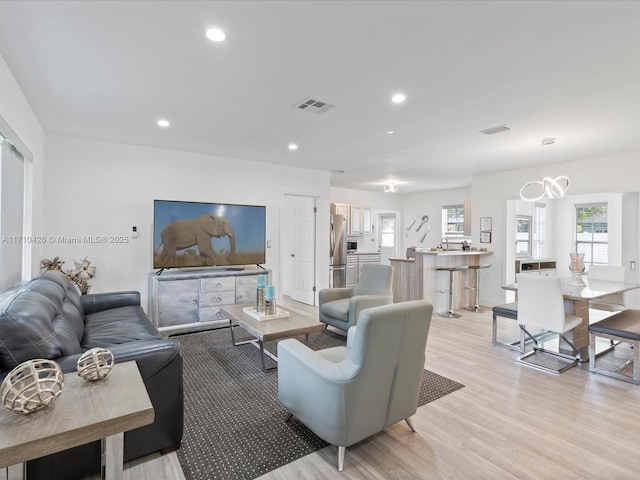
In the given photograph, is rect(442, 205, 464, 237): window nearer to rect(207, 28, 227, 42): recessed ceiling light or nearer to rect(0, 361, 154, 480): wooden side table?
rect(207, 28, 227, 42): recessed ceiling light

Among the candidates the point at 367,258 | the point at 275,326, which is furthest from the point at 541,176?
the point at 275,326

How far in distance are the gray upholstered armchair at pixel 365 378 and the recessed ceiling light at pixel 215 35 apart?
187 centimetres

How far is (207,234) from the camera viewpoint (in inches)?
190

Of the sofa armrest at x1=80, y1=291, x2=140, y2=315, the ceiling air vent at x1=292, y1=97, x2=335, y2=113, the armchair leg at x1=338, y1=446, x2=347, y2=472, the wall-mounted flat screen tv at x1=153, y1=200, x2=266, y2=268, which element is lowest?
the armchair leg at x1=338, y1=446, x2=347, y2=472

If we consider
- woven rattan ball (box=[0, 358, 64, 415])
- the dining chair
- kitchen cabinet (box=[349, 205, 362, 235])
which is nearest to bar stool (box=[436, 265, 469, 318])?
the dining chair

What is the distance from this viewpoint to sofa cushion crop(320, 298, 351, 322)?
Answer: 155 inches

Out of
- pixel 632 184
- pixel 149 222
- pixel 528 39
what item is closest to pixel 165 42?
pixel 528 39

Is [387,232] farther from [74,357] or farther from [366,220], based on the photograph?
[74,357]

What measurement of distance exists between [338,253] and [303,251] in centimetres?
98

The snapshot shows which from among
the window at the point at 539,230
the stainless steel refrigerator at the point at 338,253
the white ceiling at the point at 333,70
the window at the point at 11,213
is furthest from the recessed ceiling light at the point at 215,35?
the window at the point at 539,230

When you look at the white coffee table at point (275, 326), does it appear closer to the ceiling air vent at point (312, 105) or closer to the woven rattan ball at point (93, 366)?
the woven rattan ball at point (93, 366)

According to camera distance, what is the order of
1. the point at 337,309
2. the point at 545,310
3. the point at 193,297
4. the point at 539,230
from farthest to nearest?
the point at 539,230, the point at 193,297, the point at 337,309, the point at 545,310

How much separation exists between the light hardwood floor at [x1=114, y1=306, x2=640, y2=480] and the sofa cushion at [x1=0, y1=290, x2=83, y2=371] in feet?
3.03

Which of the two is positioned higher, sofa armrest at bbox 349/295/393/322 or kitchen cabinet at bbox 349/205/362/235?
kitchen cabinet at bbox 349/205/362/235
